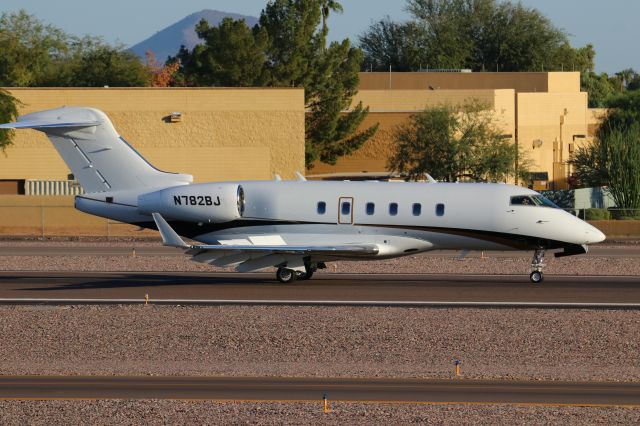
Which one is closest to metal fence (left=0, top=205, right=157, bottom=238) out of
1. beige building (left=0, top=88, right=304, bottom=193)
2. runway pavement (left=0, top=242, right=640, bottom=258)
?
runway pavement (left=0, top=242, right=640, bottom=258)

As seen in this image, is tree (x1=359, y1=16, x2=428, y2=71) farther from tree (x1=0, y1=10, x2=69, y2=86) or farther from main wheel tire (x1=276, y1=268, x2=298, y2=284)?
main wheel tire (x1=276, y1=268, x2=298, y2=284)

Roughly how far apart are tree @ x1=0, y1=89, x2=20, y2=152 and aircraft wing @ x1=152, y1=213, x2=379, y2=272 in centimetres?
3420

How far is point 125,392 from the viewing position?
16500 millimetres

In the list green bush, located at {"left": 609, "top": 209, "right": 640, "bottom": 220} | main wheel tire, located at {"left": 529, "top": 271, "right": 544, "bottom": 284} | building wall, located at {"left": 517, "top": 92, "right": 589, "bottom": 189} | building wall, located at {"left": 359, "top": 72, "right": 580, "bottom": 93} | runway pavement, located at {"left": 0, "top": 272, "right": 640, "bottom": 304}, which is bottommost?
runway pavement, located at {"left": 0, "top": 272, "right": 640, "bottom": 304}

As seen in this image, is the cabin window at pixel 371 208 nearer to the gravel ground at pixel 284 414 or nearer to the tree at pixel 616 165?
the gravel ground at pixel 284 414

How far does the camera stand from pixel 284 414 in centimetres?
1477

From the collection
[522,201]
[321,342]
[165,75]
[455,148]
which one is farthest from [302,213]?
[165,75]

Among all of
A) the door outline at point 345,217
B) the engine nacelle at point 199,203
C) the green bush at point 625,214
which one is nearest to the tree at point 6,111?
the green bush at point 625,214

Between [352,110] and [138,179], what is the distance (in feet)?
157

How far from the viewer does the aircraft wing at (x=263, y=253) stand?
30.2 m

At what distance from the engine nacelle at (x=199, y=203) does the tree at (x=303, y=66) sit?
43.6 metres

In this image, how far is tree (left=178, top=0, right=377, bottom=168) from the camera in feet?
253

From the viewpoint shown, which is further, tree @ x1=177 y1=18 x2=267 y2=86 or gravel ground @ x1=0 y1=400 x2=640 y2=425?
tree @ x1=177 y1=18 x2=267 y2=86

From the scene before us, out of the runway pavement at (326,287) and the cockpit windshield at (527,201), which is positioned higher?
the cockpit windshield at (527,201)
